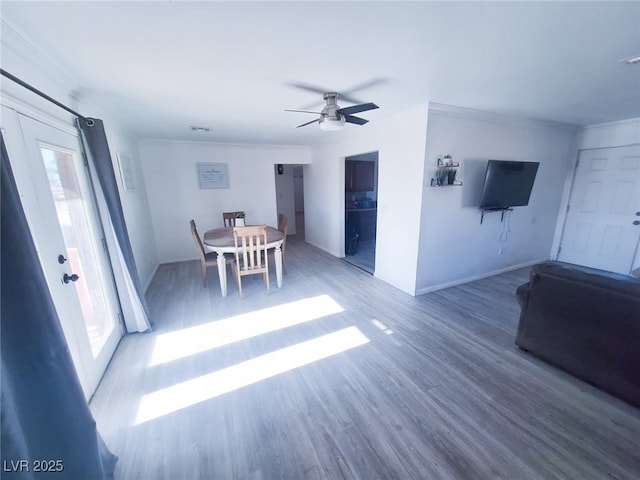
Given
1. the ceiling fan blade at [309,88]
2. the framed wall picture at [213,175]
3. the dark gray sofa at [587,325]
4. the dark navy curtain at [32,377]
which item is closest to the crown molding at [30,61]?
the dark navy curtain at [32,377]

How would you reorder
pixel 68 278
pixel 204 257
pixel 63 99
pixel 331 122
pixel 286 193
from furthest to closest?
pixel 286 193
pixel 204 257
pixel 331 122
pixel 63 99
pixel 68 278

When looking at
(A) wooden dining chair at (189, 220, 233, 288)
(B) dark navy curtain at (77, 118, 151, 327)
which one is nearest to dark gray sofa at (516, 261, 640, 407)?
(A) wooden dining chair at (189, 220, 233, 288)

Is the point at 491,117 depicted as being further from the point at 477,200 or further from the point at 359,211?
the point at 359,211

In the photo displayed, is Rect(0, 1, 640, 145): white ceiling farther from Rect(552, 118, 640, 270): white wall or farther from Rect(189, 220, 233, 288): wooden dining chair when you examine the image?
Rect(189, 220, 233, 288): wooden dining chair

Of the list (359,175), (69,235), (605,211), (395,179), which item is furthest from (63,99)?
(605,211)

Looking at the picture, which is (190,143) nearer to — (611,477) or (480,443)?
(480,443)

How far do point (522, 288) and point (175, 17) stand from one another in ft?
10.2

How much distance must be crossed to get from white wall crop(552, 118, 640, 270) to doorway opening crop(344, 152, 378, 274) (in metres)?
3.32

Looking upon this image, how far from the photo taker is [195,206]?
491 cm

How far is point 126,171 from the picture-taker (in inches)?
129

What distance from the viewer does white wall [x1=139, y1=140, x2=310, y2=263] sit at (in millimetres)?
4551

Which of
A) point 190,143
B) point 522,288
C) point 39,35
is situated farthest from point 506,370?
point 190,143

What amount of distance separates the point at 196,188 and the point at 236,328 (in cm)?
336

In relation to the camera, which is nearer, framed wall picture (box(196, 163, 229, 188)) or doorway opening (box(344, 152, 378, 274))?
framed wall picture (box(196, 163, 229, 188))
